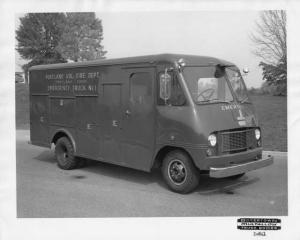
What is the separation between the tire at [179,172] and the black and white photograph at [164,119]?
0.02 metres

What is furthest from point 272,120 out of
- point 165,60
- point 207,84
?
point 165,60

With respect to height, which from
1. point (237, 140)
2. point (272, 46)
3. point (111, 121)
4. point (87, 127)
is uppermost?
point (272, 46)

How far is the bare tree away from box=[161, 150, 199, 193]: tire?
1581 millimetres

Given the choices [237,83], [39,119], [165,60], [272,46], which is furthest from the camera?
[39,119]

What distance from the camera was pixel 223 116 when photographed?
5.85m

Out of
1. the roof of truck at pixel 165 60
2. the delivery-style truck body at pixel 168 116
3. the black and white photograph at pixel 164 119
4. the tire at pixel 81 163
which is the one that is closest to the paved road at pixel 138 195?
the black and white photograph at pixel 164 119

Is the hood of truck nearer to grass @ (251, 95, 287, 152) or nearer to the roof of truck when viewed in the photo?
grass @ (251, 95, 287, 152)

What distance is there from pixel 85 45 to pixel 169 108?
151 cm

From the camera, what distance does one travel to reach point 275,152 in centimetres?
624

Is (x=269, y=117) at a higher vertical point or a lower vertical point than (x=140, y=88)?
lower

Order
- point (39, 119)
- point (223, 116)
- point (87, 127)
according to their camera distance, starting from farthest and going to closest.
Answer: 1. point (39, 119)
2. point (87, 127)
3. point (223, 116)

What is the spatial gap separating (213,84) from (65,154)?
10.6 feet

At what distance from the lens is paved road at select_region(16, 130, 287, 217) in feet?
17.5

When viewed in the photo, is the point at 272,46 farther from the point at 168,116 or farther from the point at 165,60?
the point at 168,116
